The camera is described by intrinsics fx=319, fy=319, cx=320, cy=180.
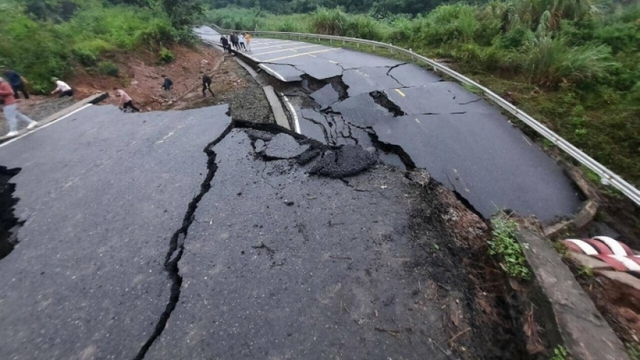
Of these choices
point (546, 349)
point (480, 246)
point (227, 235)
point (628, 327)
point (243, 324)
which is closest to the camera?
point (546, 349)

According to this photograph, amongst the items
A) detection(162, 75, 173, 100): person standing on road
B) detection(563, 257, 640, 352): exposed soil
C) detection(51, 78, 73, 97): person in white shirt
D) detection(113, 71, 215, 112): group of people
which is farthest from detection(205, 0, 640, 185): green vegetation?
detection(51, 78, 73, 97): person in white shirt

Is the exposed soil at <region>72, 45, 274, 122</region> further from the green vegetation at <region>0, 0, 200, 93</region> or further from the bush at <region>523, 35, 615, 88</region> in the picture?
the bush at <region>523, 35, 615, 88</region>

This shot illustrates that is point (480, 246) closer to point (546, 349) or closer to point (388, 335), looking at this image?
point (546, 349)

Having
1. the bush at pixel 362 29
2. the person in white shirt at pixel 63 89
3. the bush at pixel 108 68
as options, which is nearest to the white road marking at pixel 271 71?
the bush at pixel 108 68

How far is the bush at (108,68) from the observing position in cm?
1151

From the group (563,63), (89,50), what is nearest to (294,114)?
(563,63)

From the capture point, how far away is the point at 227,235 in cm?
414

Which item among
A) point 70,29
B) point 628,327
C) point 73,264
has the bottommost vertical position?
point 73,264

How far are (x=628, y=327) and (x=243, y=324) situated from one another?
133 inches

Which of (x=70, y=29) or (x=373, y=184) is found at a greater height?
(x=70, y=29)

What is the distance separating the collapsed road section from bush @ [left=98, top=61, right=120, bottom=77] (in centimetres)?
693

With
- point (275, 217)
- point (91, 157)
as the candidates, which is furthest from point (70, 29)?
point (275, 217)

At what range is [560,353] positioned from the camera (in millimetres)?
2391

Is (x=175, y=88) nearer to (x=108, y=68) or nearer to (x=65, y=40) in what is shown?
(x=108, y=68)
